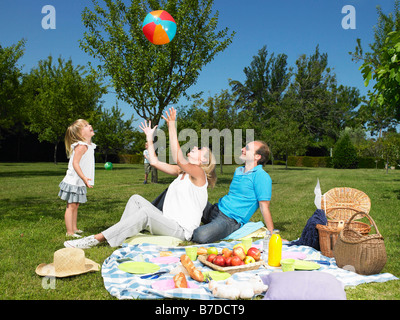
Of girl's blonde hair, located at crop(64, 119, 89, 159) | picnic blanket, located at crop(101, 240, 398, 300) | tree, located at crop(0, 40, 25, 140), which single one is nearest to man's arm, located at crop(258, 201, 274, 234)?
picnic blanket, located at crop(101, 240, 398, 300)

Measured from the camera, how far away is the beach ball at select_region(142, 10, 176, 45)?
8336 mm

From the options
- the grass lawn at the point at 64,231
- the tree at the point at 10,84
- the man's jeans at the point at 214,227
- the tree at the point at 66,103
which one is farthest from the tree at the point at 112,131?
the man's jeans at the point at 214,227

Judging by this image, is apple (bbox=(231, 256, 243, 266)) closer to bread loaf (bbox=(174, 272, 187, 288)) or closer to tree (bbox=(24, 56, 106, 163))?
bread loaf (bbox=(174, 272, 187, 288))

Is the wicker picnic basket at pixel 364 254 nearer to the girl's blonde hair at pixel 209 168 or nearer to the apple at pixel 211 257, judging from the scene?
the apple at pixel 211 257

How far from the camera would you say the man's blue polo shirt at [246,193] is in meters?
5.41

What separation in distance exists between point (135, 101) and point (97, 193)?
537 centimetres

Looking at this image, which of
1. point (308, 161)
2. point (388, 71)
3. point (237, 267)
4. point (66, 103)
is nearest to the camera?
point (237, 267)

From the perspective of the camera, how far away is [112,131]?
35.1 m

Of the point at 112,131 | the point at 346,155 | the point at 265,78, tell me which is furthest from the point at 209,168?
the point at 265,78

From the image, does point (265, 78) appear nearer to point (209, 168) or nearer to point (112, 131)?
point (112, 131)

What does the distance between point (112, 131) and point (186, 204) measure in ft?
102

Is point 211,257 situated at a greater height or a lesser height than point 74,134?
lesser

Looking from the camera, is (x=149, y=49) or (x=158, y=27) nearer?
(x=158, y=27)

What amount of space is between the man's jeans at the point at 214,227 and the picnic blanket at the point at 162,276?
15 centimetres
